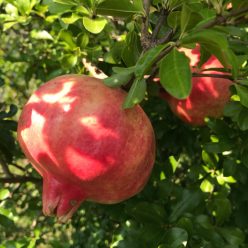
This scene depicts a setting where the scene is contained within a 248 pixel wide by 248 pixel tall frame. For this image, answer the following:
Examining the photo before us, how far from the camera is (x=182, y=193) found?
1.35 metres

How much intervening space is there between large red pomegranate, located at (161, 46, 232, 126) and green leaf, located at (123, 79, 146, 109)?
509 millimetres

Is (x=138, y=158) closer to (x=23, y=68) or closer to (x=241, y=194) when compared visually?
(x=241, y=194)

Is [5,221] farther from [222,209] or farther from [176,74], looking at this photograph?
[176,74]

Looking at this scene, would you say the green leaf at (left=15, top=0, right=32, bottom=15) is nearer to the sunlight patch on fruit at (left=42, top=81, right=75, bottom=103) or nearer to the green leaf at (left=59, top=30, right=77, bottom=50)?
the green leaf at (left=59, top=30, right=77, bottom=50)

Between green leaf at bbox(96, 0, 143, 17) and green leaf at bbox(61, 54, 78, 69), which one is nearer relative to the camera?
green leaf at bbox(96, 0, 143, 17)

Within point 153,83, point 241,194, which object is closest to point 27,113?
point 153,83

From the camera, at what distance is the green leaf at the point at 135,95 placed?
38.4 inches

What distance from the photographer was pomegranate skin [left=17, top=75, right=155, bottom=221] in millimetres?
975

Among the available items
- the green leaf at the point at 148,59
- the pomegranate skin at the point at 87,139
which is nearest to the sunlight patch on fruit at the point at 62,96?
the pomegranate skin at the point at 87,139

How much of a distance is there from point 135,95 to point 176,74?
0.68 feet

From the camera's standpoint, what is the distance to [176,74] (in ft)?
2.59

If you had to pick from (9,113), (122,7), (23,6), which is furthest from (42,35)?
(122,7)

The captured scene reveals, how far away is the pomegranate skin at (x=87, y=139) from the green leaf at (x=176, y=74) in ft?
0.73

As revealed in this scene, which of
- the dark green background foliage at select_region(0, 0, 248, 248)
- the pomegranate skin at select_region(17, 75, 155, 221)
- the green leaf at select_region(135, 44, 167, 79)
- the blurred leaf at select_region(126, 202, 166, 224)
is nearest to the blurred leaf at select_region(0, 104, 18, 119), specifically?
the dark green background foliage at select_region(0, 0, 248, 248)
